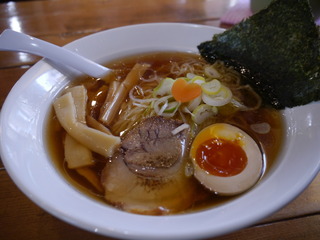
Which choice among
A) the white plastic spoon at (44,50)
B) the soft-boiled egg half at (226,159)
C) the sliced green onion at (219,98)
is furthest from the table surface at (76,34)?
the sliced green onion at (219,98)

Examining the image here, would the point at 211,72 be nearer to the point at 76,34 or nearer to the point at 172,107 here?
the point at 172,107

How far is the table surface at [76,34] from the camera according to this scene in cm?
107

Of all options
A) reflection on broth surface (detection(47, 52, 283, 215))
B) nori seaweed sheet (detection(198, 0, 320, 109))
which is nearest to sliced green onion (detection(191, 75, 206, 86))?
reflection on broth surface (detection(47, 52, 283, 215))

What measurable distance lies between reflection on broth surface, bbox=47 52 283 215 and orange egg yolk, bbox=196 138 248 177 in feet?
0.11

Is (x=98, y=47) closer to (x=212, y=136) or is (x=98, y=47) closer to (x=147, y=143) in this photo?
(x=147, y=143)

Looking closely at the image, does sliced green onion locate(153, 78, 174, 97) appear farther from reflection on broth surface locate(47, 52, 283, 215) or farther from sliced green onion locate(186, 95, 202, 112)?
sliced green onion locate(186, 95, 202, 112)

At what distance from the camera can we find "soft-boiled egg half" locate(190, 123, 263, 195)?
1144 millimetres

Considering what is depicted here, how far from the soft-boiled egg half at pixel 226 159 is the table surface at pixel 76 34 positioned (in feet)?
0.55

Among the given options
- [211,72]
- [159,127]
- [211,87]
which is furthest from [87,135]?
[211,72]

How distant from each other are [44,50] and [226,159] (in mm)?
1003

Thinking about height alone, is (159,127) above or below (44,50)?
below

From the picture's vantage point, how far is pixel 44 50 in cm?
152

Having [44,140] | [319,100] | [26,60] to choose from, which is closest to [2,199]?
[44,140]

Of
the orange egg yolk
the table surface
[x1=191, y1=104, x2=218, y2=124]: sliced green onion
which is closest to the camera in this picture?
the table surface
